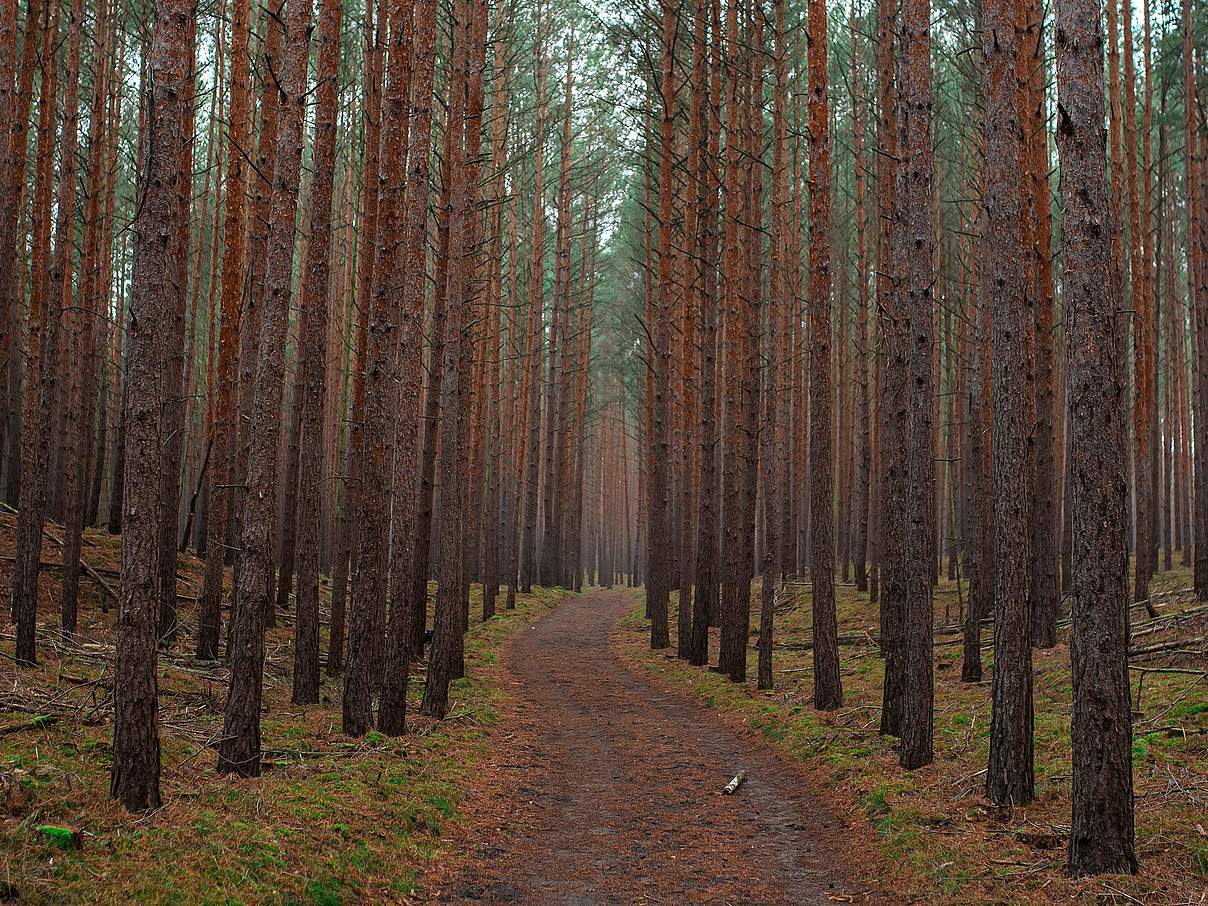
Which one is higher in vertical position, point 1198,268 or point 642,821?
point 1198,268

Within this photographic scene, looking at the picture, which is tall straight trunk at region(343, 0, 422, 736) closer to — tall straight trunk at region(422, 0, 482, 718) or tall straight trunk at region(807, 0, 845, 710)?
tall straight trunk at region(422, 0, 482, 718)

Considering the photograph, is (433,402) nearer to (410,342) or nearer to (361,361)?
(361,361)

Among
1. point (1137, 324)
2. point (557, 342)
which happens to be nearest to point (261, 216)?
point (1137, 324)

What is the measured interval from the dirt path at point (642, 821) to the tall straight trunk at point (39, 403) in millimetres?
5031

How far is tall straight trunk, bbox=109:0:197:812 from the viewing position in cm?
557

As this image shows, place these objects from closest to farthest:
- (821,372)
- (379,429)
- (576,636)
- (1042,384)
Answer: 1. (379,429)
2. (821,372)
3. (1042,384)
4. (576,636)

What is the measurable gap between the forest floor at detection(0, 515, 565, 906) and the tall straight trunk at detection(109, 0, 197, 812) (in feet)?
0.99

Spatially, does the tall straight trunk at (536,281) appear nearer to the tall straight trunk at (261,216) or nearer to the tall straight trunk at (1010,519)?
the tall straight trunk at (261,216)

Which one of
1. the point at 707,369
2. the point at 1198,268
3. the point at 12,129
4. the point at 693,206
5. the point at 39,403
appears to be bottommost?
the point at 39,403

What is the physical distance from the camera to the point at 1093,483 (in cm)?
528

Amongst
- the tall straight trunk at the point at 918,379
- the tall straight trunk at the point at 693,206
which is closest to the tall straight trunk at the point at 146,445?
the tall straight trunk at the point at 918,379

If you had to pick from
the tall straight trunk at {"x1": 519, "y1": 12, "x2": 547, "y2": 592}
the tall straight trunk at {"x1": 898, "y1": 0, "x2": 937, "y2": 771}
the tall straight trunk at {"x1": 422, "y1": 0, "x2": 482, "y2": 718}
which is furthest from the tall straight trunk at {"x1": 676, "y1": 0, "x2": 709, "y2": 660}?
the tall straight trunk at {"x1": 519, "y1": 12, "x2": 547, "y2": 592}

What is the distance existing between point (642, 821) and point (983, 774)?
2829 millimetres

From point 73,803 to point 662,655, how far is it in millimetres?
12831
